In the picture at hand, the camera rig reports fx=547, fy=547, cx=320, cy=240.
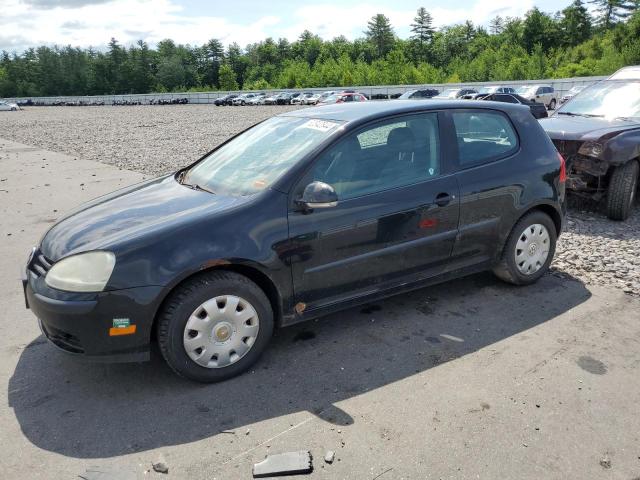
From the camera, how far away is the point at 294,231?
11.6 feet

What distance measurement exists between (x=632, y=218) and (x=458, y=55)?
97677mm

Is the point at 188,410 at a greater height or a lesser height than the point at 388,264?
lesser

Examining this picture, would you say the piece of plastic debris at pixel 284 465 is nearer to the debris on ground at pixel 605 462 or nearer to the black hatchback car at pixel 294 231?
the black hatchback car at pixel 294 231

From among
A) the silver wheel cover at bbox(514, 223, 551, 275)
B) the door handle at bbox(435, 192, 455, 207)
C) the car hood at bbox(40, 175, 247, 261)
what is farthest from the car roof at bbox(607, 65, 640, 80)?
the car hood at bbox(40, 175, 247, 261)

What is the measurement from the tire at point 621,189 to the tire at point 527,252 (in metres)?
2.40

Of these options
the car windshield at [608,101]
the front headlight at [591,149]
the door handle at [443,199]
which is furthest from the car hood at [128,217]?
the car windshield at [608,101]

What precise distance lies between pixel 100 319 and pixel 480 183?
9.63 ft

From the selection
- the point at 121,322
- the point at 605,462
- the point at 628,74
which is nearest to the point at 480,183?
the point at 605,462

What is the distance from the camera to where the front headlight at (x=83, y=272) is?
3.15 metres

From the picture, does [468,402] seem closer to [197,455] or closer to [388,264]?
[388,264]

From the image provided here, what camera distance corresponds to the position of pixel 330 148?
3.77 metres

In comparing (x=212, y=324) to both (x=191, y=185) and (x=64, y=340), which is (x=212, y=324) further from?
(x=191, y=185)

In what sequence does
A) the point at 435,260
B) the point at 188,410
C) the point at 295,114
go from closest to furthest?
the point at 188,410 → the point at 435,260 → the point at 295,114

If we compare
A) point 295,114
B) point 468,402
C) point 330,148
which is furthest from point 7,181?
point 468,402
